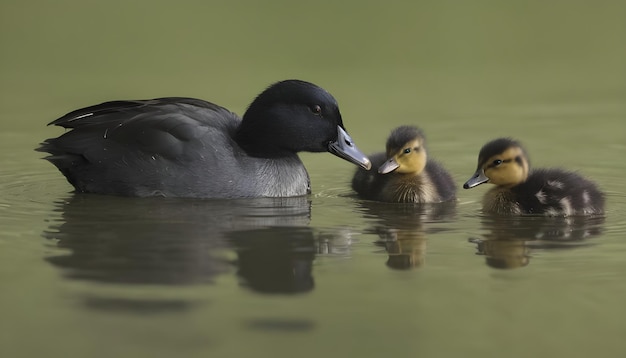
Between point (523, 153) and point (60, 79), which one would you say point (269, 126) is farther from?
point (60, 79)

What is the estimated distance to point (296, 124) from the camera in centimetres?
821

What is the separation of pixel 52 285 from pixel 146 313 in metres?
0.71

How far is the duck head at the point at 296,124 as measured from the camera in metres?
8.14

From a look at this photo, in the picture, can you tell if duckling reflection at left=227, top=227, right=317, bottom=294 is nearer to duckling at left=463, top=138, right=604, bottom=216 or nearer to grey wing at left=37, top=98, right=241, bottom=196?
grey wing at left=37, top=98, right=241, bottom=196

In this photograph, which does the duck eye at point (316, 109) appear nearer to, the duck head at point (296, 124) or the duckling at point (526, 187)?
the duck head at point (296, 124)

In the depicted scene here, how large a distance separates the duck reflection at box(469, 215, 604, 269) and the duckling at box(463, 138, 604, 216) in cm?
8

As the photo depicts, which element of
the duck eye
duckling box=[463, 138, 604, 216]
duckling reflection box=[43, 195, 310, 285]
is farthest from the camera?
the duck eye

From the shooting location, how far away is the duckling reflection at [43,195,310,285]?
5883 mm

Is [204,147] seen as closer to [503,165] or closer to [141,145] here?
[141,145]

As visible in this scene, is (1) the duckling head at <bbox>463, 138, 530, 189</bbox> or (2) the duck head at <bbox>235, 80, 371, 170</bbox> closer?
(1) the duckling head at <bbox>463, 138, 530, 189</bbox>

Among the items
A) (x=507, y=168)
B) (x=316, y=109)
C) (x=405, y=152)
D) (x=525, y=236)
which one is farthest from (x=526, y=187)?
(x=316, y=109)

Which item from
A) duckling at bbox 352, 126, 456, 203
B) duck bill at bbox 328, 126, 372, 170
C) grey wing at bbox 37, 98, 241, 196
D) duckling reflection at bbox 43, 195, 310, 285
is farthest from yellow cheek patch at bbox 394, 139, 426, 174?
grey wing at bbox 37, 98, 241, 196

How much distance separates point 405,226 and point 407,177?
101cm

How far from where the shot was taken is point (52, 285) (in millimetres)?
5633
